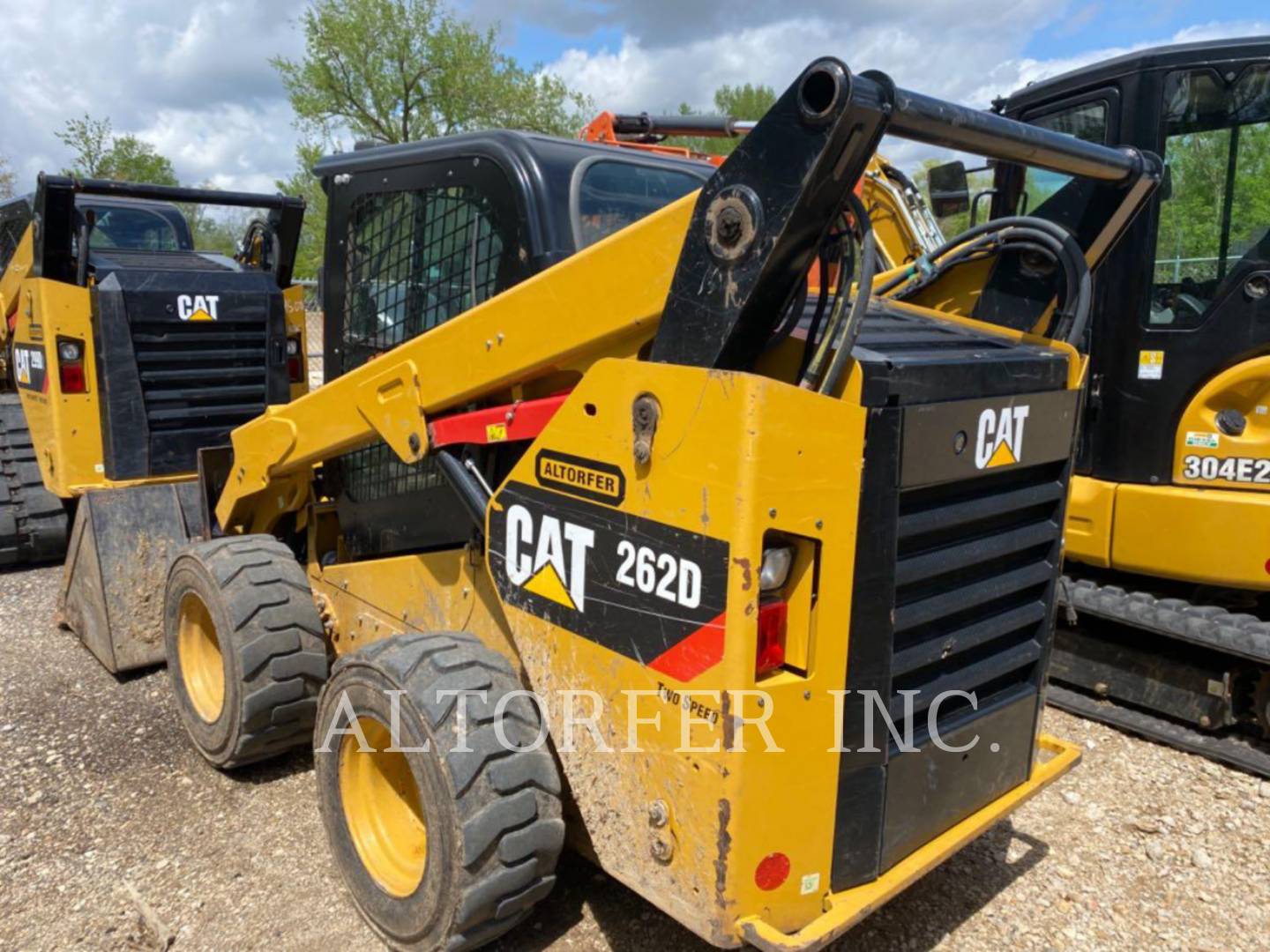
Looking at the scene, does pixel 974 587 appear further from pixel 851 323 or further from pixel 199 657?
pixel 199 657

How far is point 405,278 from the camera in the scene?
3.33 m

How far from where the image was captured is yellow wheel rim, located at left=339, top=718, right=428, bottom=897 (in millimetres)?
2803

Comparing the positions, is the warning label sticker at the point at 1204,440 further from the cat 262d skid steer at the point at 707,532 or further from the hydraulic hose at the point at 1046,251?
the hydraulic hose at the point at 1046,251

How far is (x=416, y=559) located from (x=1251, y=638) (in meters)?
3.24

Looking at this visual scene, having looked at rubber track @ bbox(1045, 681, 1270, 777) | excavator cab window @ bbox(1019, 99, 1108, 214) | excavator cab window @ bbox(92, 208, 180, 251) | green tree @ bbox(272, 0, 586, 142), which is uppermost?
green tree @ bbox(272, 0, 586, 142)

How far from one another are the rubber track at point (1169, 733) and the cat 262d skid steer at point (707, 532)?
4.74 ft

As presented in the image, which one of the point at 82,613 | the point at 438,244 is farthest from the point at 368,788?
the point at 82,613

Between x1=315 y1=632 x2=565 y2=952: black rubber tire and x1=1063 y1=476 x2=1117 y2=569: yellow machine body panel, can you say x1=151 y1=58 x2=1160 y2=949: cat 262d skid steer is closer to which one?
x1=315 y1=632 x2=565 y2=952: black rubber tire

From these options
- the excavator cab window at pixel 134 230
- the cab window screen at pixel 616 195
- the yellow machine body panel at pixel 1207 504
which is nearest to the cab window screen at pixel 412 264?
the cab window screen at pixel 616 195

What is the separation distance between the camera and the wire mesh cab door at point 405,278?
2.94 m

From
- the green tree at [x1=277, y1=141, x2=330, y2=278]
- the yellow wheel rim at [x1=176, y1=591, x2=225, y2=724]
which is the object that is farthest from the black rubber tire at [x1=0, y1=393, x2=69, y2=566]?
the green tree at [x1=277, y1=141, x2=330, y2=278]

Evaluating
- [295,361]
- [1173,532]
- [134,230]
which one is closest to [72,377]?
[295,361]

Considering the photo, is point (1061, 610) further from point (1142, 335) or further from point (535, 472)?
point (535, 472)

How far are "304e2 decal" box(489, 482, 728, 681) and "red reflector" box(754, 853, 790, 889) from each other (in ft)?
1.41
